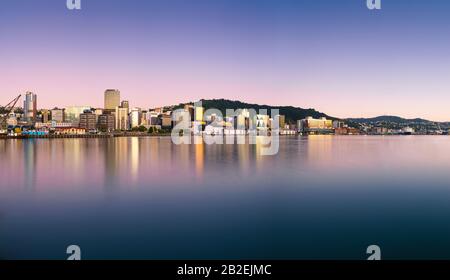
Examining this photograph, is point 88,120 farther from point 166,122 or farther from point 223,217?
point 223,217

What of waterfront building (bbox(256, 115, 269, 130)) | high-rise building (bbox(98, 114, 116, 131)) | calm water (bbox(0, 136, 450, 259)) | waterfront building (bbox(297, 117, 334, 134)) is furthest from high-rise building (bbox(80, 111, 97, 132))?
calm water (bbox(0, 136, 450, 259))

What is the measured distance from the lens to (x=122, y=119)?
11769 centimetres

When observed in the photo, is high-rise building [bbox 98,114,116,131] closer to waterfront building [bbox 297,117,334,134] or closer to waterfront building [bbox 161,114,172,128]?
waterfront building [bbox 161,114,172,128]

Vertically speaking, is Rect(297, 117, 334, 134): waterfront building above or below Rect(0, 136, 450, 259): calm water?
above

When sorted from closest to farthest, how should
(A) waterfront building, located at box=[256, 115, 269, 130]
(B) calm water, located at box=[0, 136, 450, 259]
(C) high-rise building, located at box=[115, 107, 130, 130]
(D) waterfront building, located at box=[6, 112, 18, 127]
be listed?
(B) calm water, located at box=[0, 136, 450, 259], (D) waterfront building, located at box=[6, 112, 18, 127], (A) waterfront building, located at box=[256, 115, 269, 130], (C) high-rise building, located at box=[115, 107, 130, 130]

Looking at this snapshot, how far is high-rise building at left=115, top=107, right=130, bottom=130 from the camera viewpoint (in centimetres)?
11612

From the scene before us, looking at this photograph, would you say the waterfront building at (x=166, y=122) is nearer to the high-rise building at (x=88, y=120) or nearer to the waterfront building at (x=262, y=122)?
the high-rise building at (x=88, y=120)

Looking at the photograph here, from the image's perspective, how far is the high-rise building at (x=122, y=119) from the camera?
11612 centimetres

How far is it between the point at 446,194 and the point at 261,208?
6533mm

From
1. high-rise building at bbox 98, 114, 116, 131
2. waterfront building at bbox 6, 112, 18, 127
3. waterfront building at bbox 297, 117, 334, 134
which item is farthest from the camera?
waterfront building at bbox 297, 117, 334, 134

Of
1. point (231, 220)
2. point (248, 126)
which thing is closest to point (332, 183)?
point (231, 220)

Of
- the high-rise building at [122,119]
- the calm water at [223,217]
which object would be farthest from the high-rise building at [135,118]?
the calm water at [223,217]
